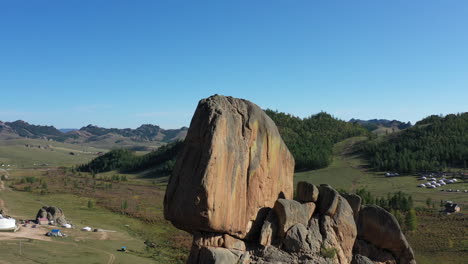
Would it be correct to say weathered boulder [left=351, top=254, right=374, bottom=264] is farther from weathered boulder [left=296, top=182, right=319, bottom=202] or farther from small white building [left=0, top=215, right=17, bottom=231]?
small white building [left=0, top=215, right=17, bottom=231]

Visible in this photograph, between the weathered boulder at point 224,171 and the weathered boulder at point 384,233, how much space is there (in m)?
8.84

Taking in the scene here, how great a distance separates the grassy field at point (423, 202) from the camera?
6644 centimetres

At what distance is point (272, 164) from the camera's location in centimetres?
2945

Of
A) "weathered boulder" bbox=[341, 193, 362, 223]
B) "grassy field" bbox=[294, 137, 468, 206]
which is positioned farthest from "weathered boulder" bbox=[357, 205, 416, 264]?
"grassy field" bbox=[294, 137, 468, 206]

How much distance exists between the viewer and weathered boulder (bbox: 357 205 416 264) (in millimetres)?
32312

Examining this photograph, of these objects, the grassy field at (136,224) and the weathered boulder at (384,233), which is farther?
the grassy field at (136,224)

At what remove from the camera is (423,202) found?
115m

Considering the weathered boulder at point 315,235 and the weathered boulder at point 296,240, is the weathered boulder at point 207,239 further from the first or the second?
the weathered boulder at point 315,235

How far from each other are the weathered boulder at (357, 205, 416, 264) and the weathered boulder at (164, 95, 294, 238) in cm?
884

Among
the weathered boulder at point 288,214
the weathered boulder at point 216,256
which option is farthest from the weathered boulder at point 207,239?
the weathered boulder at point 288,214

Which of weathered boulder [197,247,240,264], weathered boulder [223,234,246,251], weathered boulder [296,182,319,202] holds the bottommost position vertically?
weathered boulder [197,247,240,264]

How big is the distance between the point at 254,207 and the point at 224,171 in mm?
4182

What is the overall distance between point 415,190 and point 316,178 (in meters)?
41.3

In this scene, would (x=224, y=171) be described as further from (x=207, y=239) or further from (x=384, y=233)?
(x=384, y=233)
